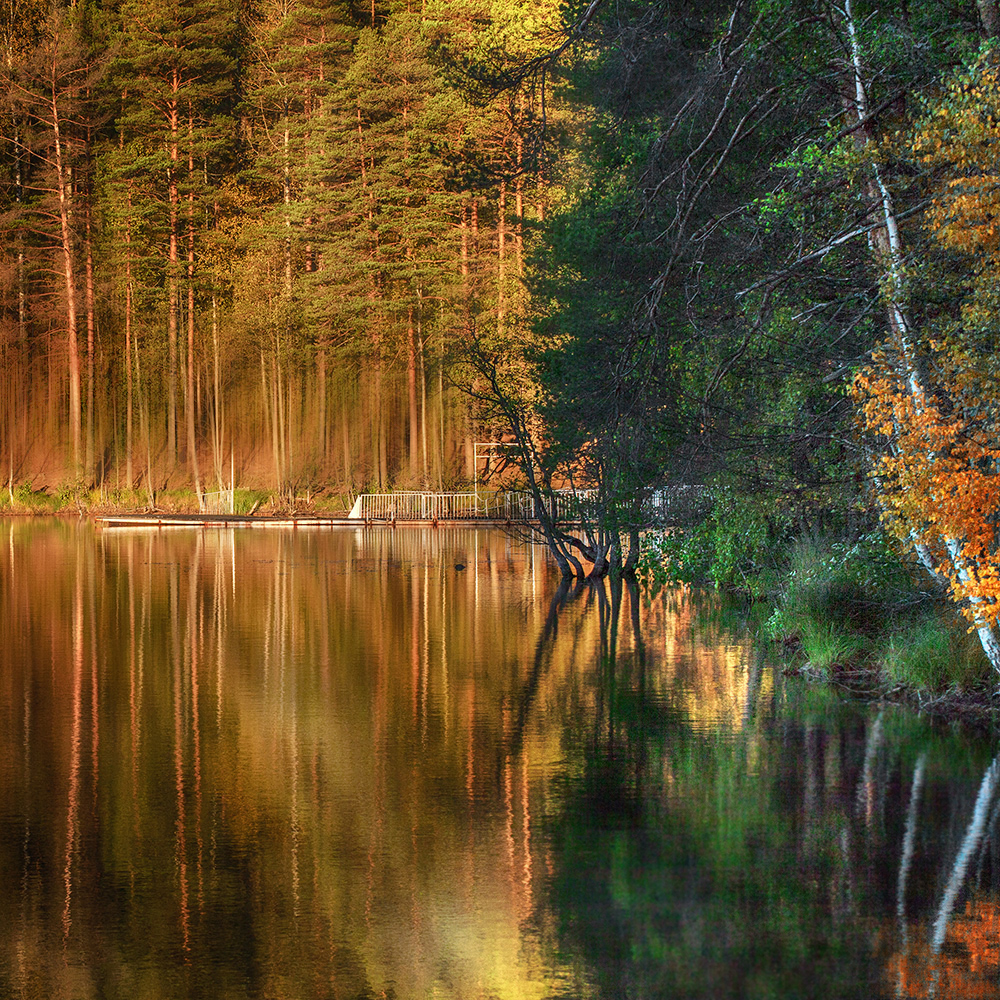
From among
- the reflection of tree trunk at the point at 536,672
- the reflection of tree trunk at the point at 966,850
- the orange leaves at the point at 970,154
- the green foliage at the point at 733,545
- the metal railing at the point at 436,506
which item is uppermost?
the orange leaves at the point at 970,154

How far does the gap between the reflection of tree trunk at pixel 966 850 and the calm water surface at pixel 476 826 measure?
24mm

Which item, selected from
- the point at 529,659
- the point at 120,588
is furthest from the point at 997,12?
the point at 120,588

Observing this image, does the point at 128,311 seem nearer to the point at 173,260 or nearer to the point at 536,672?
the point at 173,260

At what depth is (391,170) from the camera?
51.7 m

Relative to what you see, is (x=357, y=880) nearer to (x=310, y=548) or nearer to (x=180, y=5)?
(x=310, y=548)

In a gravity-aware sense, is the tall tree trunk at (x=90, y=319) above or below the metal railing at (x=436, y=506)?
above

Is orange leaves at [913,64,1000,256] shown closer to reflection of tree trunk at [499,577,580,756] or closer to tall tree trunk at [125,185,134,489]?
reflection of tree trunk at [499,577,580,756]

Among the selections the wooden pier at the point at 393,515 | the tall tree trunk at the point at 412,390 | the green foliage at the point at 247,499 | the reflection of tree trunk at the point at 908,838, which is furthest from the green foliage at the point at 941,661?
the green foliage at the point at 247,499

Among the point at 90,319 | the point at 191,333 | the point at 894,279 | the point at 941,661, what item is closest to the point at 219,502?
the point at 191,333

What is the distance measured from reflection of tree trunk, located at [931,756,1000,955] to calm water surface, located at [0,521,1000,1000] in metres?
0.02

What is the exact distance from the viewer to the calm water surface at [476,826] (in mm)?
5633

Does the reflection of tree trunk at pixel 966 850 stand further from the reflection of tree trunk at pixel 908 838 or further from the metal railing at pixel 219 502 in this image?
the metal railing at pixel 219 502

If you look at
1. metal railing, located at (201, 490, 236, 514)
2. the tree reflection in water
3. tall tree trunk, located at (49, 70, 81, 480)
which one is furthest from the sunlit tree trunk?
the tree reflection in water

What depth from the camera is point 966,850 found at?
7.27m
